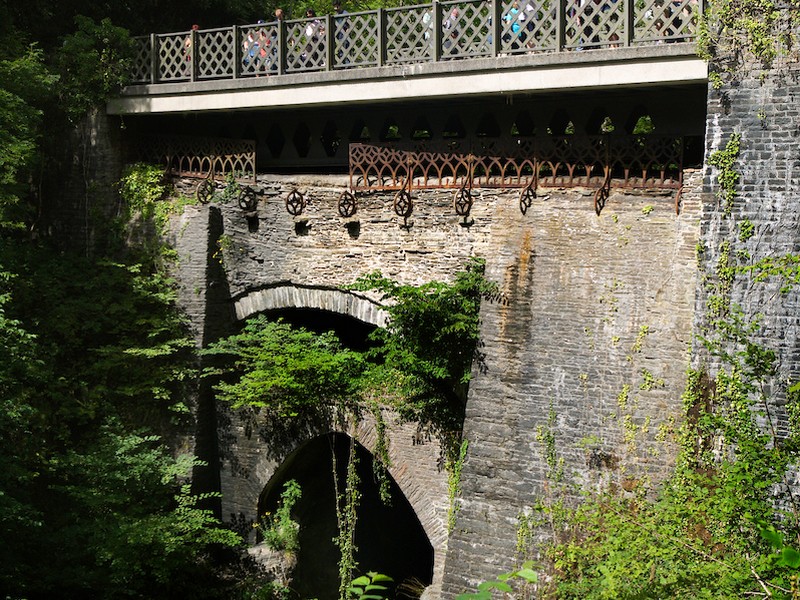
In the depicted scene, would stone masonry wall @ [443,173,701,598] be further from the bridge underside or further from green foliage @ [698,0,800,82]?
green foliage @ [698,0,800,82]

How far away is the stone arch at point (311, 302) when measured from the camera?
13.9 meters

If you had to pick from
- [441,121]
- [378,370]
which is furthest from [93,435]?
[441,121]

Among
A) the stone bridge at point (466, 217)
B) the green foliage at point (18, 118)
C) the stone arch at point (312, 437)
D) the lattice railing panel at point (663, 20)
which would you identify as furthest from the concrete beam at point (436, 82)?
the stone arch at point (312, 437)

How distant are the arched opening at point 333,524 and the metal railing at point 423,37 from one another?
5447mm

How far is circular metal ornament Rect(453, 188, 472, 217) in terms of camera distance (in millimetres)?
12961

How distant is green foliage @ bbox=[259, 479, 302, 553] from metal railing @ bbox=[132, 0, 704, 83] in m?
6.02

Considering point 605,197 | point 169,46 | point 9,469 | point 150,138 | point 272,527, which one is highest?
point 169,46

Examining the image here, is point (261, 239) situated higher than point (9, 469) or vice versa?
point (261, 239)

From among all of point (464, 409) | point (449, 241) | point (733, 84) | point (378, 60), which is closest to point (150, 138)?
point (378, 60)

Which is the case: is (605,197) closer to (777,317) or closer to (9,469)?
(777,317)

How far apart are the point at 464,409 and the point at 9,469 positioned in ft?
18.2

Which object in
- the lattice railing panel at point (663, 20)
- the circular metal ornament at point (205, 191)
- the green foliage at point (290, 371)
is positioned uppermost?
the lattice railing panel at point (663, 20)

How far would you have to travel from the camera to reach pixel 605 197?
11.9 m

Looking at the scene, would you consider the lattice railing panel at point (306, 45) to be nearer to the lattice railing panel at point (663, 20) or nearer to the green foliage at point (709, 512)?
the lattice railing panel at point (663, 20)
